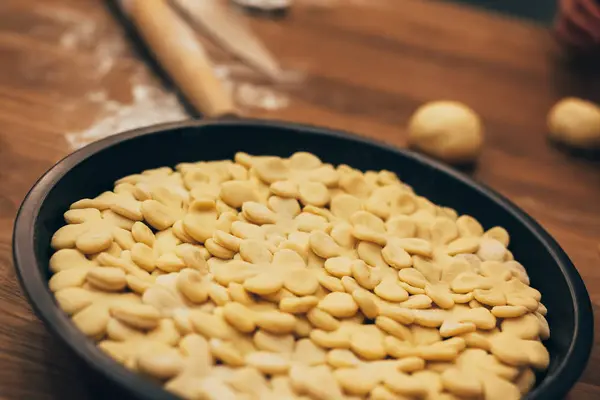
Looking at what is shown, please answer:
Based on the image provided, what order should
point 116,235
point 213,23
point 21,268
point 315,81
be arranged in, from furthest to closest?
point 213,23 < point 315,81 < point 116,235 < point 21,268

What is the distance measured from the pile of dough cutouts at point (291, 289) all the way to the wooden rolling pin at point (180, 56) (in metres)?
0.34

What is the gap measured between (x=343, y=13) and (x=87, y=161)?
117cm

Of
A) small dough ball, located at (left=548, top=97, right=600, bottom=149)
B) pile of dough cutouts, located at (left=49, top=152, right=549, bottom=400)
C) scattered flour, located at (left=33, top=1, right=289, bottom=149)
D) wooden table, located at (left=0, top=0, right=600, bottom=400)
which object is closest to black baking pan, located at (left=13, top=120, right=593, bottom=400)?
pile of dough cutouts, located at (left=49, top=152, right=549, bottom=400)

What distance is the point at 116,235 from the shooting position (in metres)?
0.69

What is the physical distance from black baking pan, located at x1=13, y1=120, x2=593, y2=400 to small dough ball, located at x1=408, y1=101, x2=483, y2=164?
0.31 meters

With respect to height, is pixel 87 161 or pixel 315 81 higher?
pixel 87 161

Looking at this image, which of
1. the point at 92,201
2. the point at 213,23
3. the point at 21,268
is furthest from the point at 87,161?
the point at 213,23

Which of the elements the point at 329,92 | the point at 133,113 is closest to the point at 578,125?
the point at 329,92

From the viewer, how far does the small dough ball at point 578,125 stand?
1338 millimetres

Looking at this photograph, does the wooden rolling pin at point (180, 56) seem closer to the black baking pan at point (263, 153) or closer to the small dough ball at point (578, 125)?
the black baking pan at point (263, 153)

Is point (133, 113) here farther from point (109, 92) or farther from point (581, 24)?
point (581, 24)

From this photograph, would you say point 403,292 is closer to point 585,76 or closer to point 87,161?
point 87,161

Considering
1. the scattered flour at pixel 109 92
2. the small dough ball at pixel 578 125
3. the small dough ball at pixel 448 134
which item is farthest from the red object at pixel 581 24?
the scattered flour at pixel 109 92

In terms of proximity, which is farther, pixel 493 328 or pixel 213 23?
pixel 213 23
